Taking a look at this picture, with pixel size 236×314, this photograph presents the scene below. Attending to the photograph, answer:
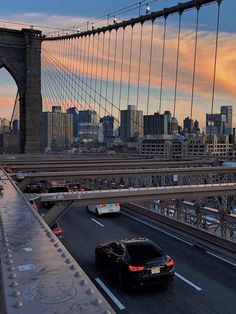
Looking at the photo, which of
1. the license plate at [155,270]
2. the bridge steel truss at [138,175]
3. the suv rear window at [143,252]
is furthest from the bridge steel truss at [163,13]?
the license plate at [155,270]

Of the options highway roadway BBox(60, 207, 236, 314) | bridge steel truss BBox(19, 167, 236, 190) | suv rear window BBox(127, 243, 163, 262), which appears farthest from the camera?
bridge steel truss BBox(19, 167, 236, 190)

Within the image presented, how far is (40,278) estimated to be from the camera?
4109mm

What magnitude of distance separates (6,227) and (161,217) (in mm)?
15593

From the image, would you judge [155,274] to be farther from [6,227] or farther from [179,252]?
[6,227]

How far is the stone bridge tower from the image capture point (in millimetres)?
55688

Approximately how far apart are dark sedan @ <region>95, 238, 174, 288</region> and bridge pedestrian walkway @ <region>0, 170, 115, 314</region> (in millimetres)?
6277

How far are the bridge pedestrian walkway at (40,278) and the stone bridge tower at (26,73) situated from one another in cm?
5034

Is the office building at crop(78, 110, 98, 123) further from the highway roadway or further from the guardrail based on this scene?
the highway roadway

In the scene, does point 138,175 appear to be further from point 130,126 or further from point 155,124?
point 130,126

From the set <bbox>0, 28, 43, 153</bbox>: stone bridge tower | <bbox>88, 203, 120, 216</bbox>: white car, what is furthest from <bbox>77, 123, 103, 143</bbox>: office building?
<bbox>88, 203, 120, 216</bbox>: white car

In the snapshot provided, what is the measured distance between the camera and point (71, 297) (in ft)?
11.5

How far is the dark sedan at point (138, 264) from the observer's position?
12.2 meters

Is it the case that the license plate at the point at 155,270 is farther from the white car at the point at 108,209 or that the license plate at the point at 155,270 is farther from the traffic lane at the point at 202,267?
the white car at the point at 108,209

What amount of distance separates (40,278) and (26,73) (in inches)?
2163
